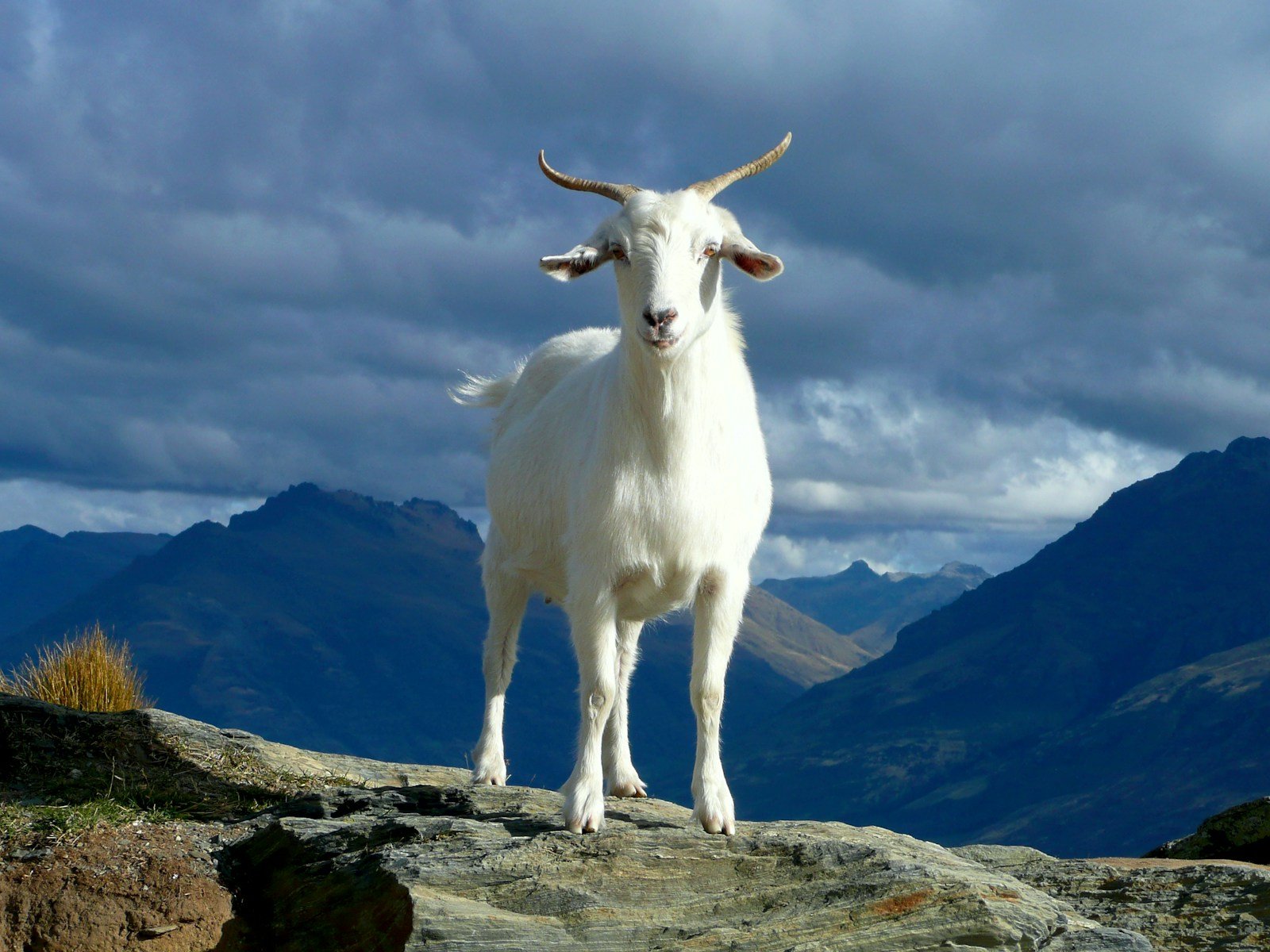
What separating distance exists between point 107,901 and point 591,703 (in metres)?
3.84

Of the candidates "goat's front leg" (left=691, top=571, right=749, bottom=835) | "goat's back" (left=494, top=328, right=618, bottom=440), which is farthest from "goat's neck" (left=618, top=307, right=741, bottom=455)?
"goat's back" (left=494, top=328, right=618, bottom=440)

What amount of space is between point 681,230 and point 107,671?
967cm

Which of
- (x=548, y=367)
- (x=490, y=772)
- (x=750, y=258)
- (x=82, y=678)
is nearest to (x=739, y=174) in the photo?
(x=750, y=258)

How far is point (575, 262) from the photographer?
809cm

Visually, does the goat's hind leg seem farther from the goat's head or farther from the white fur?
the goat's head

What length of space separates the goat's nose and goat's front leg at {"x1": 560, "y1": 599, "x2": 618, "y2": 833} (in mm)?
1950

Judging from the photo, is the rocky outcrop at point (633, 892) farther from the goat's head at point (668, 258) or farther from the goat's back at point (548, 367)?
the goat's back at point (548, 367)

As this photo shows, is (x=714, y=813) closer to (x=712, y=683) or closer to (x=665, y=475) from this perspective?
(x=712, y=683)

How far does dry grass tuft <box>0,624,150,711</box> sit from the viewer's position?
539 inches

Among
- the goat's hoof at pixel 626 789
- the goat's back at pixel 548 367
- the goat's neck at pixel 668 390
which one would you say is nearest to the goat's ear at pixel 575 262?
the goat's neck at pixel 668 390

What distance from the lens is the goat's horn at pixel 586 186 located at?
338 inches

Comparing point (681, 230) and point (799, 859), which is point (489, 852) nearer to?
point (799, 859)

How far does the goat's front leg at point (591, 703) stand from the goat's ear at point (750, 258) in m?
2.47

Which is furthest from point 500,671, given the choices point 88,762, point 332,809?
point 88,762
